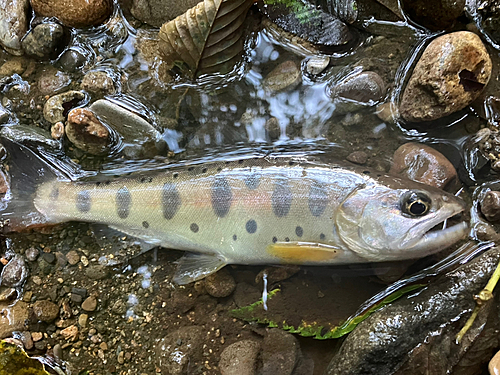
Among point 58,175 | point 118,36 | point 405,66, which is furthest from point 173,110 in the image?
point 405,66

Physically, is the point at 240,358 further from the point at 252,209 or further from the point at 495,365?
the point at 495,365

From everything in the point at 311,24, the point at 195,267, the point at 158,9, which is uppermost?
the point at 311,24

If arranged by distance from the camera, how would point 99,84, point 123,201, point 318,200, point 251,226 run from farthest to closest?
point 99,84, point 123,201, point 251,226, point 318,200

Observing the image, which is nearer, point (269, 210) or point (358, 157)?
point (269, 210)

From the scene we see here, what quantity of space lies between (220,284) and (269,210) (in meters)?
0.93

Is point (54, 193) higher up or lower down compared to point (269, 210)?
lower down

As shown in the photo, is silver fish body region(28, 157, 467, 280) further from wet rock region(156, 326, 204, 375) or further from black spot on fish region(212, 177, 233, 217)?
wet rock region(156, 326, 204, 375)

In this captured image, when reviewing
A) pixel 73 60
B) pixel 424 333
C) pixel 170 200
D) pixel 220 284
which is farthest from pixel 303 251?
pixel 73 60

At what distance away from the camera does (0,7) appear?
386 cm

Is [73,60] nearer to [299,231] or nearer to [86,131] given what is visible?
[86,131]

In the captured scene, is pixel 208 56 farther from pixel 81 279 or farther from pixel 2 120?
pixel 81 279

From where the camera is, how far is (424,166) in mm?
3447

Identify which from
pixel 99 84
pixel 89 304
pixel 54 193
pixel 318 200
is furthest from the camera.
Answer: pixel 99 84

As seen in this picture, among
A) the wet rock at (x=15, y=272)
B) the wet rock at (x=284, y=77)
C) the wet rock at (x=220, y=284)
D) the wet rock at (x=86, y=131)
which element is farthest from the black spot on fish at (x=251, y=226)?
the wet rock at (x=15, y=272)
